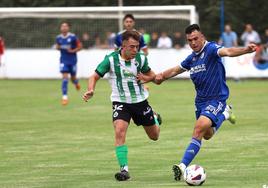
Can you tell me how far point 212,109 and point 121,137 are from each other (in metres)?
1.25

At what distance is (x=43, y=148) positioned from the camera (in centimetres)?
1502

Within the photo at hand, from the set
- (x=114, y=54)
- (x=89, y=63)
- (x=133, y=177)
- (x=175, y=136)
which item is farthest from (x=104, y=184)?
(x=89, y=63)

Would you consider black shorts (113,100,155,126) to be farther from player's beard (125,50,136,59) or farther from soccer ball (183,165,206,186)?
soccer ball (183,165,206,186)

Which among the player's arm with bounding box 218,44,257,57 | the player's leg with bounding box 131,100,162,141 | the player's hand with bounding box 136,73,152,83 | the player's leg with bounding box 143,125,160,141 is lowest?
the player's leg with bounding box 143,125,160,141

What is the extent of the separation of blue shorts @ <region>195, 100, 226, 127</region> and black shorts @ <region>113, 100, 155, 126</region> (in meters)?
0.76

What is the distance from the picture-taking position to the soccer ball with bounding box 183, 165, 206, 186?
34.6 feet

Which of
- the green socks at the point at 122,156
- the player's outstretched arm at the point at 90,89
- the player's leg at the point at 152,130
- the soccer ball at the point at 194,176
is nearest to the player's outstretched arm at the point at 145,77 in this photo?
the player's outstretched arm at the point at 90,89

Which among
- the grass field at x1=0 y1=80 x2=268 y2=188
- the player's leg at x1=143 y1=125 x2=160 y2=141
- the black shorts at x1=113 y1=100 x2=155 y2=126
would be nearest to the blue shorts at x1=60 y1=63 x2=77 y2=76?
the grass field at x1=0 y1=80 x2=268 y2=188

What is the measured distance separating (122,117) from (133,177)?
2.68ft

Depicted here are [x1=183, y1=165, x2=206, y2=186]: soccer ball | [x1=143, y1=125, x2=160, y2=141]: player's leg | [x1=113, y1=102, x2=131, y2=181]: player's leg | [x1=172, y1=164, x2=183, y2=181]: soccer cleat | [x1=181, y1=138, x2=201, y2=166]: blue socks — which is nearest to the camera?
[x1=183, y1=165, x2=206, y2=186]: soccer ball

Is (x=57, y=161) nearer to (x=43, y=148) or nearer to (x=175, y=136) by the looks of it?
(x=43, y=148)

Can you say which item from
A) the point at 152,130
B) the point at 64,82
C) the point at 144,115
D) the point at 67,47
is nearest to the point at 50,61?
the point at 67,47

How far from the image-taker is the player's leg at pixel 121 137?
1121cm

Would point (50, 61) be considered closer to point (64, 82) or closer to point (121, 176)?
point (64, 82)
